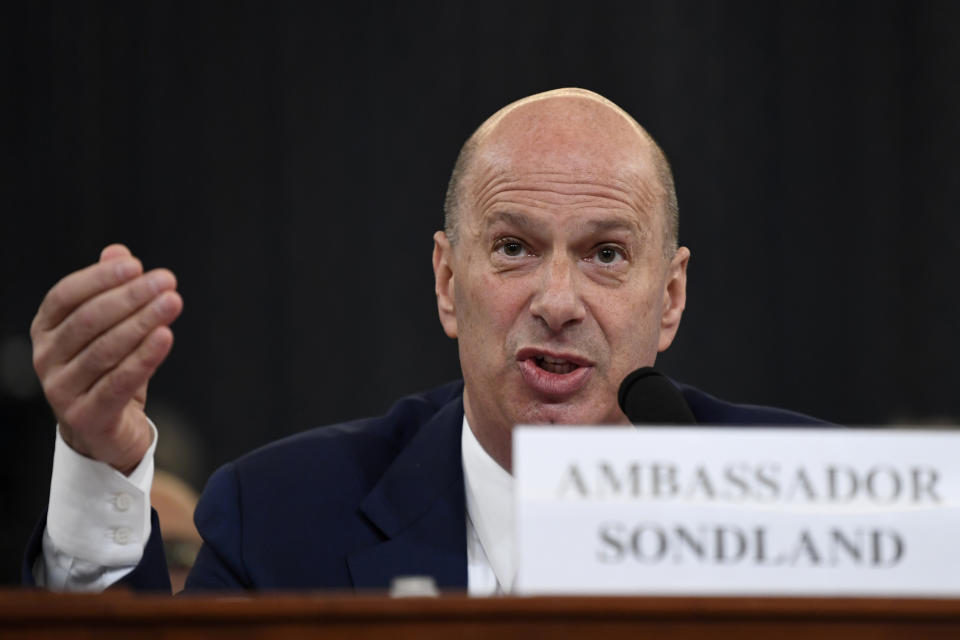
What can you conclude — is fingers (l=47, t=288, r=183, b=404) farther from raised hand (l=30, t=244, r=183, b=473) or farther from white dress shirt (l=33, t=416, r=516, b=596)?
white dress shirt (l=33, t=416, r=516, b=596)

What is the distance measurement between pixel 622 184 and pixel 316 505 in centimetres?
63

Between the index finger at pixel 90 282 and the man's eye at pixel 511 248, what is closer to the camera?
Answer: the index finger at pixel 90 282

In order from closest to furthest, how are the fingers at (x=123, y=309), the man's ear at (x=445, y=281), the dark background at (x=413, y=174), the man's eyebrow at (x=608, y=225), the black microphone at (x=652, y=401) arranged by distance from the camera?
1. the fingers at (x=123, y=309)
2. the black microphone at (x=652, y=401)
3. the man's eyebrow at (x=608, y=225)
4. the man's ear at (x=445, y=281)
5. the dark background at (x=413, y=174)

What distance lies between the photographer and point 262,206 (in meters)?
3.67

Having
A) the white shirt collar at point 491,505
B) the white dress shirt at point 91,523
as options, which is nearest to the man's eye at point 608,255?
the white shirt collar at point 491,505

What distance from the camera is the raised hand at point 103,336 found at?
1120mm

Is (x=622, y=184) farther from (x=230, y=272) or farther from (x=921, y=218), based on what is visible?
(x=921, y=218)

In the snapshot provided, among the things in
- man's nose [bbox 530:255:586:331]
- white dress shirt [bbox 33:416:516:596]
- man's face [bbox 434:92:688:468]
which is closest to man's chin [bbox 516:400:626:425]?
man's face [bbox 434:92:688:468]

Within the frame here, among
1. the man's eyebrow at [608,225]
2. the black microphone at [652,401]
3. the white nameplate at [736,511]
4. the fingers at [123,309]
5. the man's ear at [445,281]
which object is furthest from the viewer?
the man's ear at [445,281]

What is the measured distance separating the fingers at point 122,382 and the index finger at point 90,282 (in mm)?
58

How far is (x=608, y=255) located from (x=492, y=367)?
0.75ft

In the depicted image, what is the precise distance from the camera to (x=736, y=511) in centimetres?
95

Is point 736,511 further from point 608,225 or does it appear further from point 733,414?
point 733,414

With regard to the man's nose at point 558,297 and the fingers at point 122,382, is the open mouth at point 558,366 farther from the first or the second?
the fingers at point 122,382
